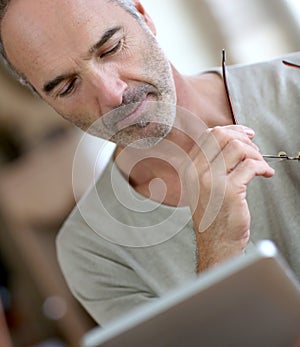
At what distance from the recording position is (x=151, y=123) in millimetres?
950

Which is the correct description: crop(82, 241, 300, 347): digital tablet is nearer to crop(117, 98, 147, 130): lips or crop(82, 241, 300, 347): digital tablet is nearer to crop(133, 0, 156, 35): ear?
crop(117, 98, 147, 130): lips

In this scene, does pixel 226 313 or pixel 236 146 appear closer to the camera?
pixel 226 313

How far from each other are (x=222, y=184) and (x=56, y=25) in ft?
1.05

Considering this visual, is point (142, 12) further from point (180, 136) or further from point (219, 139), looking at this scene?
point (219, 139)

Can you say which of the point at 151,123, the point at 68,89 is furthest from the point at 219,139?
the point at 68,89

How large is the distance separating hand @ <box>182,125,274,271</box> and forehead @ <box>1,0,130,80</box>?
0.74 feet

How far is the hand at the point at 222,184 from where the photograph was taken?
78 cm

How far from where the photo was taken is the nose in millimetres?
919

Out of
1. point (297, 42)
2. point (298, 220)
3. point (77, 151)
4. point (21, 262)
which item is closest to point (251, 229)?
point (298, 220)

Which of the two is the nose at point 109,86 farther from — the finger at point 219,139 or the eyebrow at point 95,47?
the finger at point 219,139

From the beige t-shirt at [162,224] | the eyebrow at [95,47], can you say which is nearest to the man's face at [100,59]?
the eyebrow at [95,47]

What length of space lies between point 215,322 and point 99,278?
63 cm

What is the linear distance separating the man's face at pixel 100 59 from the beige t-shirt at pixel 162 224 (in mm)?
117

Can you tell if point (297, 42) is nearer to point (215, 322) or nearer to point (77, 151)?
point (77, 151)
